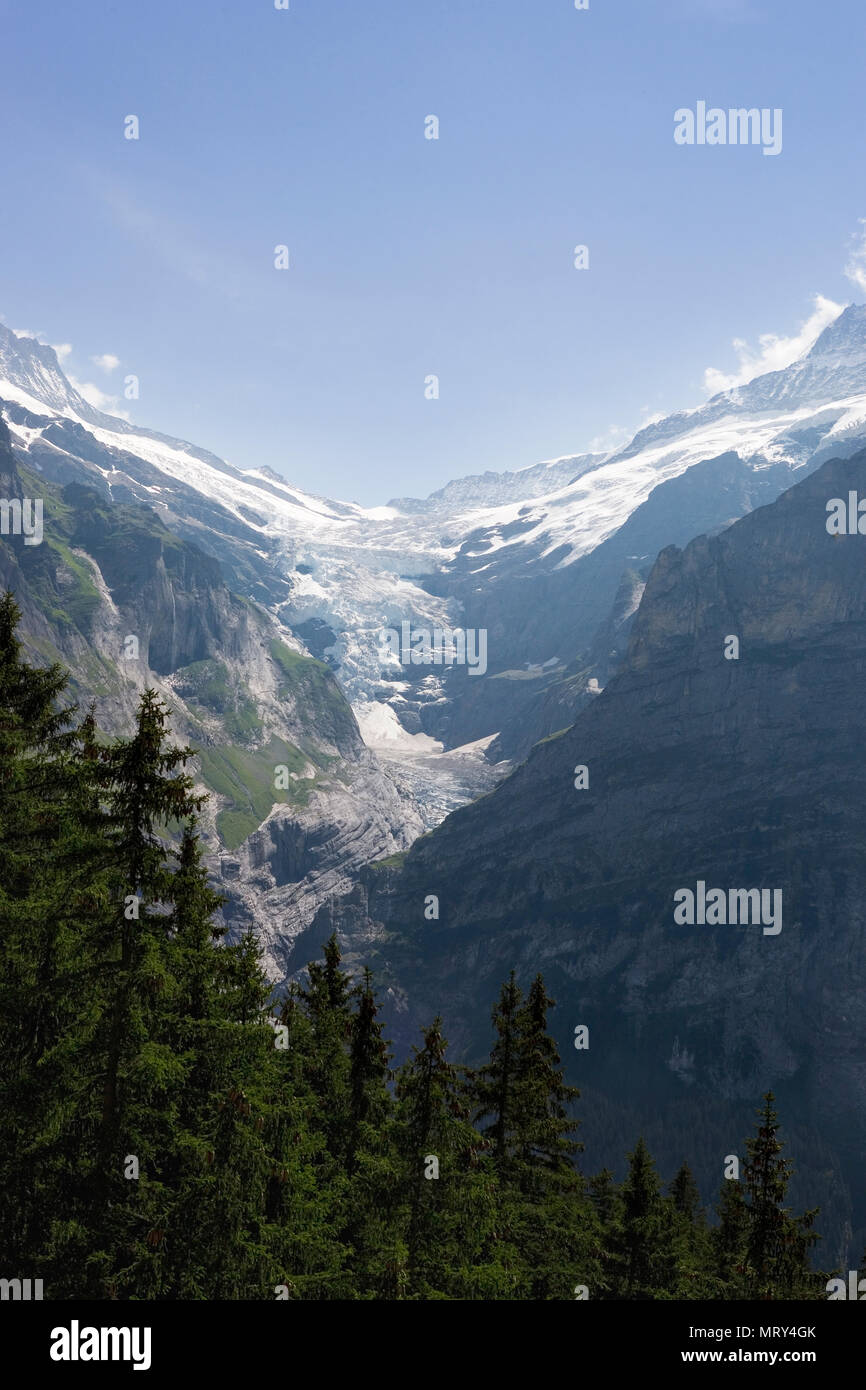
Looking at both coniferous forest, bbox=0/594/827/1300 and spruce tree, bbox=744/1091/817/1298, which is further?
spruce tree, bbox=744/1091/817/1298

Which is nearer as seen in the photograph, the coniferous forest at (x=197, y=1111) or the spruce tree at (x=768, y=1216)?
the coniferous forest at (x=197, y=1111)

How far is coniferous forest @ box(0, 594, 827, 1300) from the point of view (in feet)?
70.6

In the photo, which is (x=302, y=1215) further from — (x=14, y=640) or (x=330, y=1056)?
(x=14, y=640)

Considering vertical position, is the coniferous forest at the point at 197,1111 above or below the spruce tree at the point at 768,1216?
above

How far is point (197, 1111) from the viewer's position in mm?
25344

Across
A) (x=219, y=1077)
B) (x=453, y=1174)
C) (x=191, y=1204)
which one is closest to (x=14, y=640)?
(x=219, y=1077)

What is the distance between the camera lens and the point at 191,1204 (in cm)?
2286

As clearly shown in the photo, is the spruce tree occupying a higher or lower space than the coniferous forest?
lower

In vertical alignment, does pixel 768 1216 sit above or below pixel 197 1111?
below

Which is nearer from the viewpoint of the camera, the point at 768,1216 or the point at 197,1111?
the point at 197,1111

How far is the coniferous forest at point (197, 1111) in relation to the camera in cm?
2152
